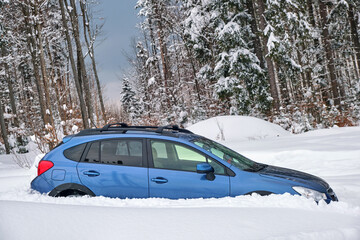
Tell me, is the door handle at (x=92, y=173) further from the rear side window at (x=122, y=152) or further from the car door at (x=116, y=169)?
the rear side window at (x=122, y=152)

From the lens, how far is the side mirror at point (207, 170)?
380 centimetres

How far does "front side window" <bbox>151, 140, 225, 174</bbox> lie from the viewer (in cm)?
396

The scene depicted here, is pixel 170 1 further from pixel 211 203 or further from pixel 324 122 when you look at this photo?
pixel 211 203

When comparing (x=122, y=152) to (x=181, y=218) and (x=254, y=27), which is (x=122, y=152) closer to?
(x=181, y=218)

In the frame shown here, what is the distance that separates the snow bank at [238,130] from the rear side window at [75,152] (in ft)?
25.6

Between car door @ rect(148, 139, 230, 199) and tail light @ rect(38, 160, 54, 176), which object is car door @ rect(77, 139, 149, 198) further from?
tail light @ rect(38, 160, 54, 176)

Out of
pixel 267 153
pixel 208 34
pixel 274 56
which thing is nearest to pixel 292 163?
pixel 267 153

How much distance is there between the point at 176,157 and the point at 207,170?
0.54m

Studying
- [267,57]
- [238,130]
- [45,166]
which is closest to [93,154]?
[45,166]

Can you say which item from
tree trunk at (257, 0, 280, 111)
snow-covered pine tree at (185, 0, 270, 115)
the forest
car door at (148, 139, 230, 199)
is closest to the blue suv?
car door at (148, 139, 230, 199)

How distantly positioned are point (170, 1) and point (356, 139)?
20.9 m

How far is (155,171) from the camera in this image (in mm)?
3959

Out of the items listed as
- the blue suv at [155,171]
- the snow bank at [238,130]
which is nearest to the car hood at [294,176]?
the blue suv at [155,171]

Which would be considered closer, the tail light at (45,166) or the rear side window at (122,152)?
the rear side window at (122,152)
